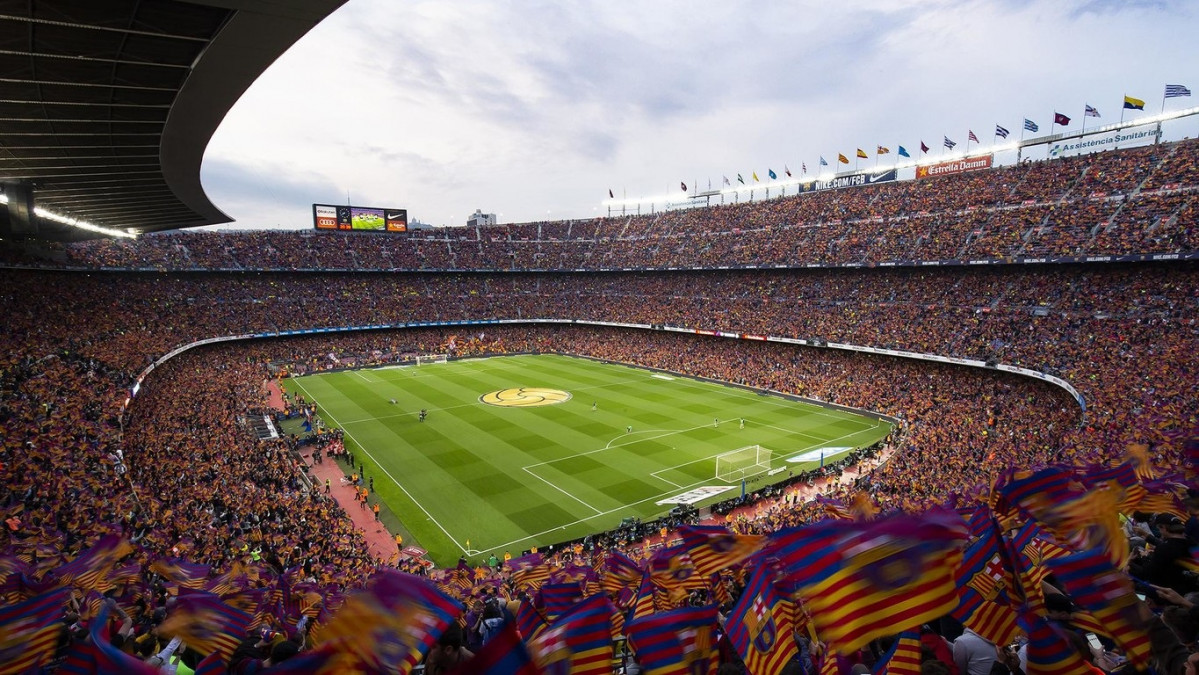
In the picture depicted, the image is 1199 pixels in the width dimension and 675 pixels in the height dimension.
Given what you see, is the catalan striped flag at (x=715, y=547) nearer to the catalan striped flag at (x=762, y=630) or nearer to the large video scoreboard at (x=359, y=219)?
the catalan striped flag at (x=762, y=630)

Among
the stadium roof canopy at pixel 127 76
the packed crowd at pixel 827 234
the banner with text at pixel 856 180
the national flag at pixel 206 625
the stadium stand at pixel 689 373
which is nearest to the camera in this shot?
the stadium stand at pixel 689 373

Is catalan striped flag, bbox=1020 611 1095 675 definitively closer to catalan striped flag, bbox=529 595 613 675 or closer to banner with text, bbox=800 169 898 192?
catalan striped flag, bbox=529 595 613 675

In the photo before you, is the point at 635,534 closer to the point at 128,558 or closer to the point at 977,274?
the point at 128,558

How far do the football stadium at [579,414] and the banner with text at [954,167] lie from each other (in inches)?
15.0

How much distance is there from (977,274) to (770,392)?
1775cm

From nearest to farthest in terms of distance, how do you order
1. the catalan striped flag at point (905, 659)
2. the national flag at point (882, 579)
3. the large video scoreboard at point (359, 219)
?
the national flag at point (882, 579), the catalan striped flag at point (905, 659), the large video scoreboard at point (359, 219)

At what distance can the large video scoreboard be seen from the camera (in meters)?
72.9

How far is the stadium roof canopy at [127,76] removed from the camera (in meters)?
9.47

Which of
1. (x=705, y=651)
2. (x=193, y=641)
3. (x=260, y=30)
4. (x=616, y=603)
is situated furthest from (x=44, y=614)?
(x=260, y=30)

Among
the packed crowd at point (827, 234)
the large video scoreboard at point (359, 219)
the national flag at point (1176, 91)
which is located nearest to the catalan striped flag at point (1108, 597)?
the packed crowd at point (827, 234)

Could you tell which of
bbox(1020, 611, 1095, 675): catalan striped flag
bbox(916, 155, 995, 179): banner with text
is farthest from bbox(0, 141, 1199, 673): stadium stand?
bbox(916, 155, 995, 179): banner with text

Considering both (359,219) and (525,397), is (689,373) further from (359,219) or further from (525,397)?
(359,219)

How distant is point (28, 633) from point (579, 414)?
36724mm

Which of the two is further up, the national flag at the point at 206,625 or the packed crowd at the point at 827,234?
the packed crowd at the point at 827,234
